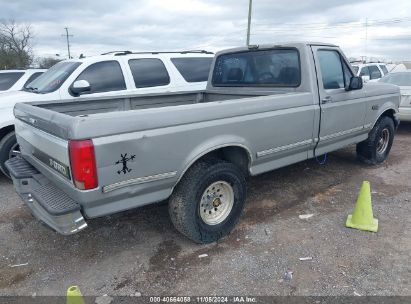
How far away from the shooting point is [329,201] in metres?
4.69

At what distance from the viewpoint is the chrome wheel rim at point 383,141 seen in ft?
20.0

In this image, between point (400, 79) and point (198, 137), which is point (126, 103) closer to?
point (198, 137)

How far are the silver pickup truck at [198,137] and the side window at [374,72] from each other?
30.2 ft

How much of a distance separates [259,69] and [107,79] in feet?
8.99

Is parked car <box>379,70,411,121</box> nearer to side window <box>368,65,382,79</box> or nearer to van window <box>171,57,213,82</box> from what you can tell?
side window <box>368,65,382,79</box>

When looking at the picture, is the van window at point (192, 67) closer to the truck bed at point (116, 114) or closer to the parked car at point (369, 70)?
the truck bed at point (116, 114)

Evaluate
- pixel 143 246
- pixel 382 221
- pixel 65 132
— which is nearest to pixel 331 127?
pixel 382 221

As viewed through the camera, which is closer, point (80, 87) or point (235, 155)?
point (235, 155)

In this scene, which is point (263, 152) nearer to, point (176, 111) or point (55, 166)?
point (176, 111)

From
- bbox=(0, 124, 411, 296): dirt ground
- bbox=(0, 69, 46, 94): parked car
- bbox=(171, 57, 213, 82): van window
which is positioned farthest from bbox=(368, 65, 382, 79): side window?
bbox=(0, 69, 46, 94): parked car

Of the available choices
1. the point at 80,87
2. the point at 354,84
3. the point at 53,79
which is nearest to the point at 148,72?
the point at 80,87

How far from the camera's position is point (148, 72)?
21.6 ft

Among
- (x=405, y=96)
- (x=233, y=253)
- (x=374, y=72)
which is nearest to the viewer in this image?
(x=233, y=253)

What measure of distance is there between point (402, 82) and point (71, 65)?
7.99 m
